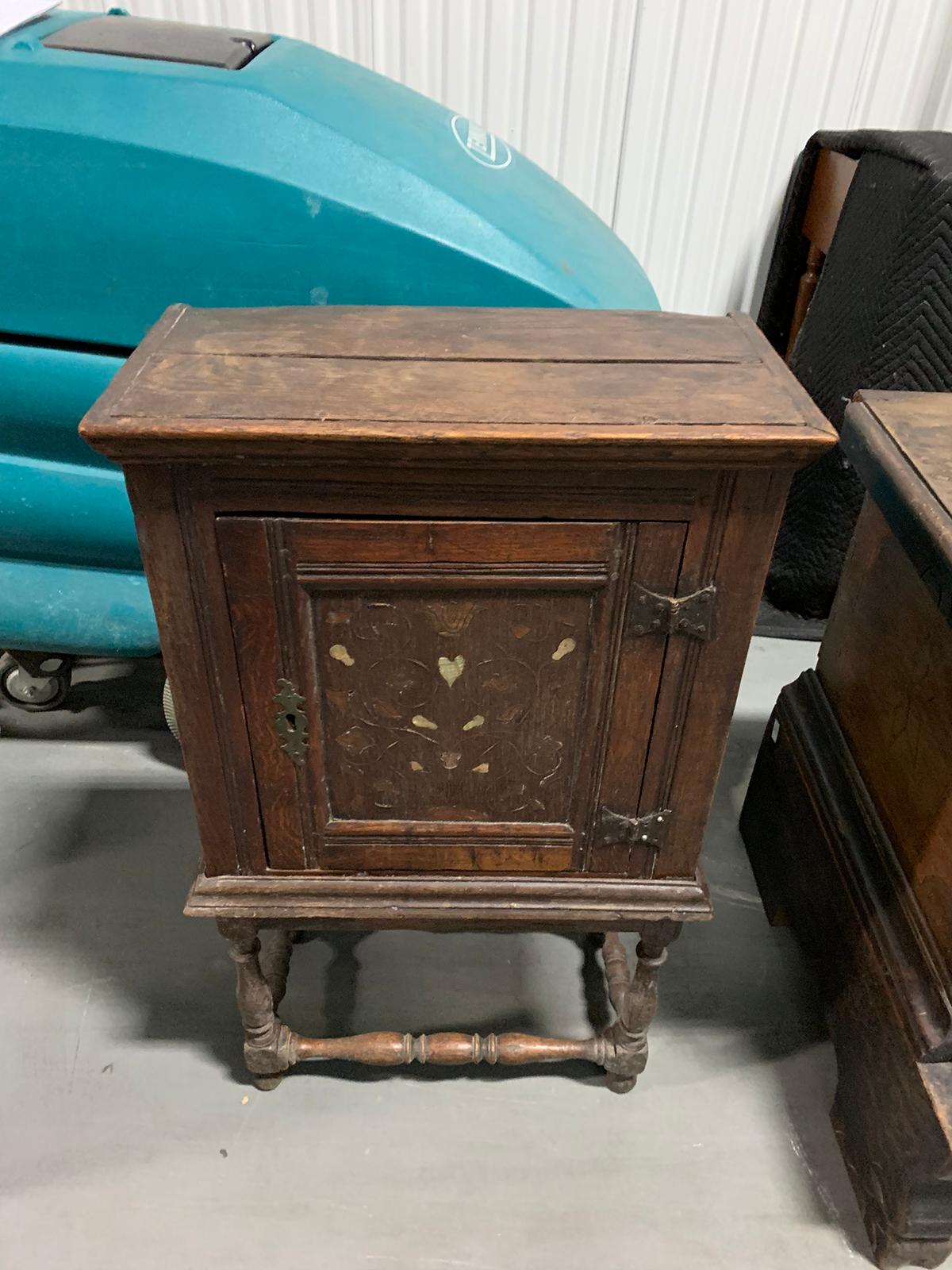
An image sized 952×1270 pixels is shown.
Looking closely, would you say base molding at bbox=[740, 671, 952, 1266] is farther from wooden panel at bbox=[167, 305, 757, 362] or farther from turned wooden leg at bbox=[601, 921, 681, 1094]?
wooden panel at bbox=[167, 305, 757, 362]

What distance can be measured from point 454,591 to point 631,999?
2.26 feet

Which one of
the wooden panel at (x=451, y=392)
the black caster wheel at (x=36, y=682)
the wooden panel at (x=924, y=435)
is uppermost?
the wooden panel at (x=451, y=392)

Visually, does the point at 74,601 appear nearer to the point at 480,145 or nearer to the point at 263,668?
the point at 263,668

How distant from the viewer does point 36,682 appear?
1959 millimetres

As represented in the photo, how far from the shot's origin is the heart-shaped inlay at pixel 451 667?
981 millimetres

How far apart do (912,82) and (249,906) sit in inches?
91.2

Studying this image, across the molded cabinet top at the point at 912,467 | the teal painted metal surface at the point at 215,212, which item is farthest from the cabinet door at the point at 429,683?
the teal painted metal surface at the point at 215,212

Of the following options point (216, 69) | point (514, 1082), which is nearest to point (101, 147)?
point (216, 69)

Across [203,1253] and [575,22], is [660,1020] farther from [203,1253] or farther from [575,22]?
[575,22]

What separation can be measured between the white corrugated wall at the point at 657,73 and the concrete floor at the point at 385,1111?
5.43ft

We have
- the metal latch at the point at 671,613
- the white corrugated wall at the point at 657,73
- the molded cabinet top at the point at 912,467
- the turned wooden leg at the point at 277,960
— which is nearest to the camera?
the metal latch at the point at 671,613

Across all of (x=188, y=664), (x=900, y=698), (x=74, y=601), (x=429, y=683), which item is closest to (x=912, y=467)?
(x=900, y=698)

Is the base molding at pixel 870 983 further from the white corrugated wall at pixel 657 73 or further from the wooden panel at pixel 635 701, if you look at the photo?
the white corrugated wall at pixel 657 73

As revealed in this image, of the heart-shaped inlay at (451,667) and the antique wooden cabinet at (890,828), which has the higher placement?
the heart-shaped inlay at (451,667)
